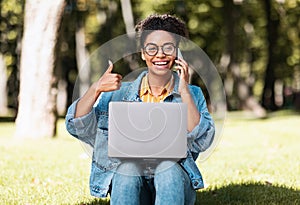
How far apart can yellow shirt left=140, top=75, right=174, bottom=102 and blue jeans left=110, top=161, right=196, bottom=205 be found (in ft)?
1.48

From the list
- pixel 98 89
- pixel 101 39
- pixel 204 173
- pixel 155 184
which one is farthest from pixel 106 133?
pixel 101 39

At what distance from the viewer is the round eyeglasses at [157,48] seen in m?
3.43

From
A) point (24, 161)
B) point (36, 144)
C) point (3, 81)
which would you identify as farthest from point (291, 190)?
point (3, 81)

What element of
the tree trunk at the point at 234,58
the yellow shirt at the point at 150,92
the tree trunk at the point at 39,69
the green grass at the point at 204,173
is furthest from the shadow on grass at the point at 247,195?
the tree trunk at the point at 234,58

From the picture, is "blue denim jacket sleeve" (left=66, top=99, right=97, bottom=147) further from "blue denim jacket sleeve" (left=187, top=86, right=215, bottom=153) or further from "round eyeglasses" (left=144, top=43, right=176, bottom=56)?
"blue denim jacket sleeve" (left=187, top=86, right=215, bottom=153)

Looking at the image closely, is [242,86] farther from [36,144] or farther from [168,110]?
[168,110]

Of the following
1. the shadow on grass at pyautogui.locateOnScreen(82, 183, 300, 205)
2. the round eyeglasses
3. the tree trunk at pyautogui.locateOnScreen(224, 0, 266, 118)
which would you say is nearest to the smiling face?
the round eyeglasses

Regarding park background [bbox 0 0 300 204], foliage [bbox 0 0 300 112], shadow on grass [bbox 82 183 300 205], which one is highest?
foliage [bbox 0 0 300 112]

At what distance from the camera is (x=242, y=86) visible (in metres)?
22.6

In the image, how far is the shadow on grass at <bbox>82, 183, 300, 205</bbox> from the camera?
15.8ft

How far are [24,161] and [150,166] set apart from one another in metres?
4.71

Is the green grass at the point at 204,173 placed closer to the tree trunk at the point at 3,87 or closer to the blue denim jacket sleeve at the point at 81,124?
the blue denim jacket sleeve at the point at 81,124

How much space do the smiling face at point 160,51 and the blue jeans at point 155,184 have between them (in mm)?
555

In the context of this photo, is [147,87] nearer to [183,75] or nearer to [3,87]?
[183,75]
